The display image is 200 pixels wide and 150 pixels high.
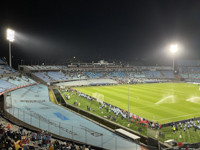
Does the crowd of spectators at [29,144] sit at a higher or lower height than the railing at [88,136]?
higher

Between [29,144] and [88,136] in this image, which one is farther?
[88,136]

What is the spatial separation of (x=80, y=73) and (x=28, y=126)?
6928 cm

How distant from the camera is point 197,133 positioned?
18.8m

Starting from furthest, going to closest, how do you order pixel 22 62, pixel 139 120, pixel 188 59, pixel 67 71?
pixel 188 59 < pixel 22 62 < pixel 67 71 < pixel 139 120

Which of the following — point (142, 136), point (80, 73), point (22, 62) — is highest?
point (22, 62)

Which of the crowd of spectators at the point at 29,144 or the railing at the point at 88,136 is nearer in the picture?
the crowd of spectators at the point at 29,144

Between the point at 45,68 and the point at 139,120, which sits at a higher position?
the point at 45,68

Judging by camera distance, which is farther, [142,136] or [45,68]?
[45,68]

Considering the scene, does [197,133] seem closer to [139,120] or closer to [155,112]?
[139,120]

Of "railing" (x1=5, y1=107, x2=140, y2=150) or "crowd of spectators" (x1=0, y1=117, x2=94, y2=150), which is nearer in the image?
"crowd of spectators" (x1=0, y1=117, x2=94, y2=150)

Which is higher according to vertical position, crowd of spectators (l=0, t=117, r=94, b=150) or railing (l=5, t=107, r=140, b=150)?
crowd of spectators (l=0, t=117, r=94, b=150)

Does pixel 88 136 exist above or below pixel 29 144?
below

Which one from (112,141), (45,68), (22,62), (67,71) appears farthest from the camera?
(22,62)

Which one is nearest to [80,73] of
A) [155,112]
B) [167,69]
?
[167,69]
